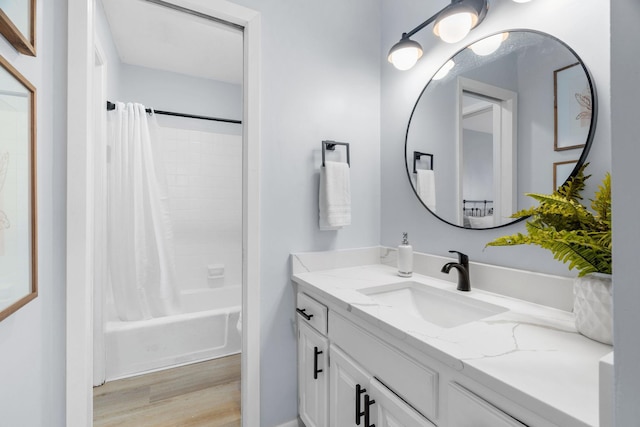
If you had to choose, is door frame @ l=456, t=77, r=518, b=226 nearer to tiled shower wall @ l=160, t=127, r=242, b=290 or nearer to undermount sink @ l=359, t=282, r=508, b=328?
undermount sink @ l=359, t=282, r=508, b=328

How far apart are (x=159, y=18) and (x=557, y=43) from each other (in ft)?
7.52

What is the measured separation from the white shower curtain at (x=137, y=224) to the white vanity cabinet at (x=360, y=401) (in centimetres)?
173

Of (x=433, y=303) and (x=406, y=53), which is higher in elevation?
(x=406, y=53)

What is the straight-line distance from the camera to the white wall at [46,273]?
826mm

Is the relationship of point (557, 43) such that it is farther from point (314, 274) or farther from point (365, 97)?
point (314, 274)

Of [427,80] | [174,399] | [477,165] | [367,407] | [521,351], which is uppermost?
[427,80]

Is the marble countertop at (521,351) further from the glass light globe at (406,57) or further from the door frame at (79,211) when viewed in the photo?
the glass light globe at (406,57)

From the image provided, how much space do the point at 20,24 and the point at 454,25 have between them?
138 centimetres

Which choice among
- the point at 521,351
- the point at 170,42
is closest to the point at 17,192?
the point at 521,351

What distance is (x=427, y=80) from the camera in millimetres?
1489

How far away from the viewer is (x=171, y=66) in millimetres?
2686

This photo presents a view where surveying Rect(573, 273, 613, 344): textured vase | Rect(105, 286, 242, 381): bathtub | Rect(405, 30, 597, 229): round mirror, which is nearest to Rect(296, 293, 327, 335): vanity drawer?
Rect(405, 30, 597, 229): round mirror

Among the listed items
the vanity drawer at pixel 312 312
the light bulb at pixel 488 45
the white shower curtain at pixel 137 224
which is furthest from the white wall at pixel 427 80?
the white shower curtain at pixel 137 224

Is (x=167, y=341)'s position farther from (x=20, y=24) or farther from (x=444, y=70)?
(x=444, y=70)
